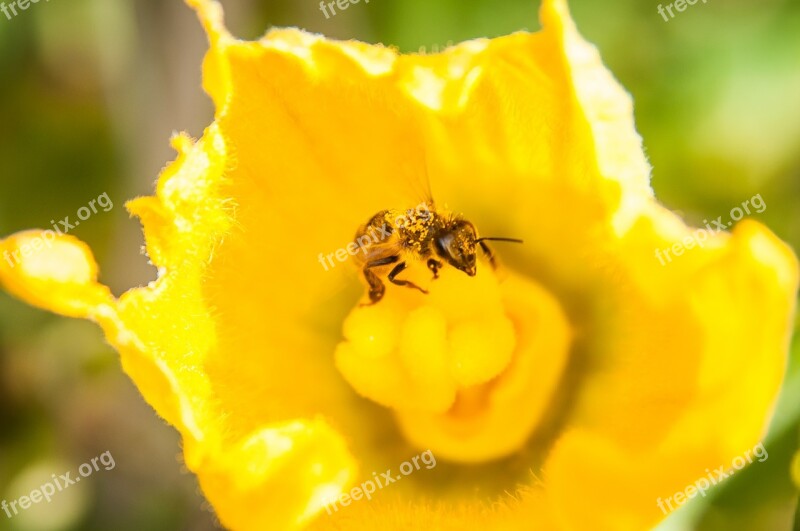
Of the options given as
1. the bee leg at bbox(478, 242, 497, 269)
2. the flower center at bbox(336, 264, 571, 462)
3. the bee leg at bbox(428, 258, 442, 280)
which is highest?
the bee leg at bbox(428, 258, 442, 280)

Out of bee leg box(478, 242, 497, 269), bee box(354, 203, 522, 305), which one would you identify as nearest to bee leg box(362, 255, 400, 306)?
bee box(354, 203, 522, 305)

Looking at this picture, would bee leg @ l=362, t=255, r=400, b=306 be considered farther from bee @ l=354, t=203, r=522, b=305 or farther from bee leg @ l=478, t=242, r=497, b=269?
bee leg @ l=478, t=242, r=497, b=269

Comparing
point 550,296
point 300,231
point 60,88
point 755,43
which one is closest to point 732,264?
point 550,296

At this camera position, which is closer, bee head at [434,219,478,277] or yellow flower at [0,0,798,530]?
yellow flower at [0,0,798,530]

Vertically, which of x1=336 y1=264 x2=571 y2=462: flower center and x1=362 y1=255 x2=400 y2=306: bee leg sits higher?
x1=362 y1=255 x2=400 y2=306: bee leg
